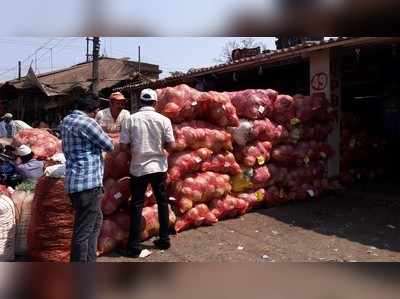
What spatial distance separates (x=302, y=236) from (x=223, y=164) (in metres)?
1.38

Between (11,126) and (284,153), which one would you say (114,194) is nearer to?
(284,153)

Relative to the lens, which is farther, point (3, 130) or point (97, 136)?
point (3, 130)

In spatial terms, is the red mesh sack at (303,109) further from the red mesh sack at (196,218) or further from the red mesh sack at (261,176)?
the red mesh sack at (196,218)

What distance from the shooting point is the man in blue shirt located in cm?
380

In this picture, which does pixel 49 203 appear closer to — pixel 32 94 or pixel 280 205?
pixel 280 205

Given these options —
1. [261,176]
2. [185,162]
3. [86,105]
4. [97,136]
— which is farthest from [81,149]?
[261,176]

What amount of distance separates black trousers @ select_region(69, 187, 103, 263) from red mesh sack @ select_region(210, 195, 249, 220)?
233cm

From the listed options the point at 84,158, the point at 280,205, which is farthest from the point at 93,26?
the point at 280,205

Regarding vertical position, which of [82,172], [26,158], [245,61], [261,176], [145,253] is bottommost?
[145,253]

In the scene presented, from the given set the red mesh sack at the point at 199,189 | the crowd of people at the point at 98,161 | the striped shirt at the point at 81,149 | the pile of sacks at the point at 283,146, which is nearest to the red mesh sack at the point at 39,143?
the crowd of people at the point at 98,161

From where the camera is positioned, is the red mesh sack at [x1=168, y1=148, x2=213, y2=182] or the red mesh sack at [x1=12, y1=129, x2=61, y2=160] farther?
the red mesh sack at [x1=12, y1=129, x2=61, y2=160]

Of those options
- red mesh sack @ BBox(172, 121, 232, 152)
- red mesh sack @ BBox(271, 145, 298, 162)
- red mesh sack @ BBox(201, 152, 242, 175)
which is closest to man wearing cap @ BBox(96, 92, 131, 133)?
red mesh sack @ BBox(172, 121, 232, 152)

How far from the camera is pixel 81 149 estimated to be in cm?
383

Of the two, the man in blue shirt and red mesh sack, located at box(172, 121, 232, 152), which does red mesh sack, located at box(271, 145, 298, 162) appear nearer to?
red mesh sack, located at box(172, 121, 232, 152)
